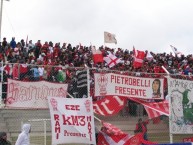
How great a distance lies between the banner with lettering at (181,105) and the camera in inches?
605

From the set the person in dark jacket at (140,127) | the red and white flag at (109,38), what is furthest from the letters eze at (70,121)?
the red and white flag at (109,38)

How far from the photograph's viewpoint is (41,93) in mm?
13844

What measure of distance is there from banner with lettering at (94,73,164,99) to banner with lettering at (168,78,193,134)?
380 millimetres

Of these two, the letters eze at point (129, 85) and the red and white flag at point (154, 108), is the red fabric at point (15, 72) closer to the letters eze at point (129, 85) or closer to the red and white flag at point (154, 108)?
the letters eze at point (129, 85)

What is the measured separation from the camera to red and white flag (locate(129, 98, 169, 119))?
1550 cm

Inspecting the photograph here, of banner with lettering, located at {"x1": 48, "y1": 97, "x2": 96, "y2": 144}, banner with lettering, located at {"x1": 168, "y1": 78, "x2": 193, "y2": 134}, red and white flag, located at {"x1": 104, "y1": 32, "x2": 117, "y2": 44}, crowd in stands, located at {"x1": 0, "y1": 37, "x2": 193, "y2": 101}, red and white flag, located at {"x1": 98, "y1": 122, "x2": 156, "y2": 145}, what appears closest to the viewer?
banner with lettering, located at {"x1": 48, "y1": 97, "x2": 96, "y2": 144}

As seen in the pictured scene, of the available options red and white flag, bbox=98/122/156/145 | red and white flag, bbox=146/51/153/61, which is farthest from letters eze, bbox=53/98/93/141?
red and white flag, bbox=146/51/153/61

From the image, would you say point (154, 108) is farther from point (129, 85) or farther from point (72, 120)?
point (72, 120)

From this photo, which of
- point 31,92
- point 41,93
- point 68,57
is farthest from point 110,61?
point 31,92

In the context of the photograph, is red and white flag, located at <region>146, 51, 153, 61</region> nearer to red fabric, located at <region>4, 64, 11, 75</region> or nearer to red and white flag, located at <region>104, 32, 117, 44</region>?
red and white flag, located at <region>104, 32, 117, 44</region>

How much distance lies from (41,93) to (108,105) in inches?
85.2

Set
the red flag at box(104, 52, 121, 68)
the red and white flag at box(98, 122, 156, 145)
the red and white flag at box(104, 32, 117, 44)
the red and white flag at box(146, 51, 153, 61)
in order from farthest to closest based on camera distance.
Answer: the red and white flag at box(146, 51, 153, 61) < the red and white flag at box(104, 32, 117, 44) < the red flag at box(104, 52, 121, 68) < the red and white flag at box(98, 122, 156, 145)

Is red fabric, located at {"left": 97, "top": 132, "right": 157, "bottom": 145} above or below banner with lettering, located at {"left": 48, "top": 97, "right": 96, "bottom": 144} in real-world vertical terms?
below

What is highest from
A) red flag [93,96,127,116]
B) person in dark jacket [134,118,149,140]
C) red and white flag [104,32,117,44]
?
red and white flag [104,32,117,44]
